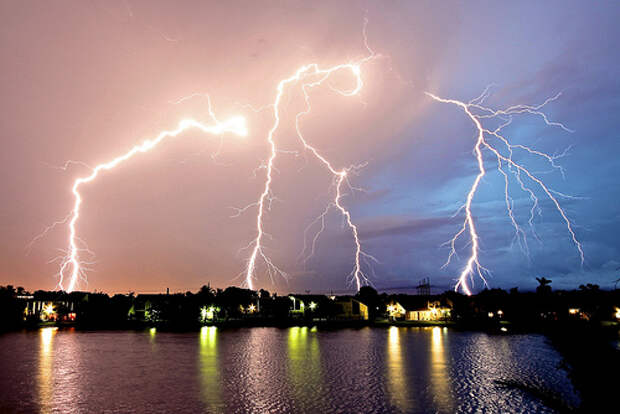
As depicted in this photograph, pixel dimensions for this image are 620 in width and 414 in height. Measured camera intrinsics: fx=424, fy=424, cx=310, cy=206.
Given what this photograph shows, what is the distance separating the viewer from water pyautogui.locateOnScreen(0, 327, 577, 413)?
1407 centimetres

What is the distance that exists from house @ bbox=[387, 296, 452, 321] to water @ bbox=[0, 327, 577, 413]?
34378 mm

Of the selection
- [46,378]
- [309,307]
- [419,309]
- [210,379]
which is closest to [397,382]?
[210,379]

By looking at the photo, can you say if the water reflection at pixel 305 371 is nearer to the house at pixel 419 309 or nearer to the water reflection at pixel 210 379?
the water reflection at pixel 210 379

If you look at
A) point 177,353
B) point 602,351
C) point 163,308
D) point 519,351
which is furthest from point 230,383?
point 163,308

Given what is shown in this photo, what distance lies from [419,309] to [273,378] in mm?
51092

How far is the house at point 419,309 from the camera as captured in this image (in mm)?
64938

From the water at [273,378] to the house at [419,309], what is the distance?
34378 millimetres

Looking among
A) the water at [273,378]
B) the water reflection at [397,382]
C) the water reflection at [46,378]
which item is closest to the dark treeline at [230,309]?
the water at [273,378]

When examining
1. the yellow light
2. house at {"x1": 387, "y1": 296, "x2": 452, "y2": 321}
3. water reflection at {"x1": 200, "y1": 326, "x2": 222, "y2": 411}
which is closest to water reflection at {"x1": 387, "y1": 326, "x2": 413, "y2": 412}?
water reflection at {"x1": 200, "y1": 326, "x2": 222, "y2": 411}

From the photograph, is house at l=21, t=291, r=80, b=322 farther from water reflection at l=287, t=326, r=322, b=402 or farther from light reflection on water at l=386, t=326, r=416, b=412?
light reflection on water at l=386, t=326, r=416, b=412

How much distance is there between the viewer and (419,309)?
65562 mm

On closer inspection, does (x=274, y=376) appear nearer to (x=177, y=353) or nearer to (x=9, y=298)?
(x=177, y=353)

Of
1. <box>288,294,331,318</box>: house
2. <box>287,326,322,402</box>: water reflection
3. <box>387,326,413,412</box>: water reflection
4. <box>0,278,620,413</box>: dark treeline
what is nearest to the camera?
<box>387,326,413,412</box>: water reflection

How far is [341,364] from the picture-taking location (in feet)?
75.3
